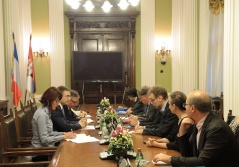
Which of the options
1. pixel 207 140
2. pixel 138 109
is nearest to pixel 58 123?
pixel 207 140

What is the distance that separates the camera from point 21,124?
4.31 m

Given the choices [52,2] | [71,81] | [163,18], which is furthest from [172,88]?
[52,2]

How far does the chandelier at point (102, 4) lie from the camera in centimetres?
871

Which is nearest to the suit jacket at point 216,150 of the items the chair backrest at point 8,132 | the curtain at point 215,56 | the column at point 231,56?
the chair backrest at point 8,132

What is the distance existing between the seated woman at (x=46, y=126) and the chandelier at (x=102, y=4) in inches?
214

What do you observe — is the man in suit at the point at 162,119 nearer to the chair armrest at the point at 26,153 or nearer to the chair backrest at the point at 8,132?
the chair armrest at the point at 26,153

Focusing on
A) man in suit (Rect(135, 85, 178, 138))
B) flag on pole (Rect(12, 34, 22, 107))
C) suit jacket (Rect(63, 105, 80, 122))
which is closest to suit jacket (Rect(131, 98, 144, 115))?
suit jacket (Rect(63, 105, 80, 122))

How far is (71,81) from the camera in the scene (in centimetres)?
935

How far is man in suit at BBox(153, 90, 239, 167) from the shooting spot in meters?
2.36

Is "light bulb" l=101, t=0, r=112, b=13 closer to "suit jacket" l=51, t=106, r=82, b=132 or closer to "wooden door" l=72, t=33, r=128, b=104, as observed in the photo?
"wooden door" l=72, t=33, r=128, b=104

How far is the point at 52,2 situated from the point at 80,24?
103 centimetres

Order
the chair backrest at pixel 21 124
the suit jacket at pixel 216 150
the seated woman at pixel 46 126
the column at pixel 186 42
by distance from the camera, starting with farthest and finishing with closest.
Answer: the column at pixel 186 42 → the chair backrest at pixel 21 124 → the seated woman at pixel 46 126 → the suit jacket at pixel 216 150

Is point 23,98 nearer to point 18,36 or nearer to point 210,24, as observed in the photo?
point 18,36

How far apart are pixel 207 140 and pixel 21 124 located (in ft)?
9.12
